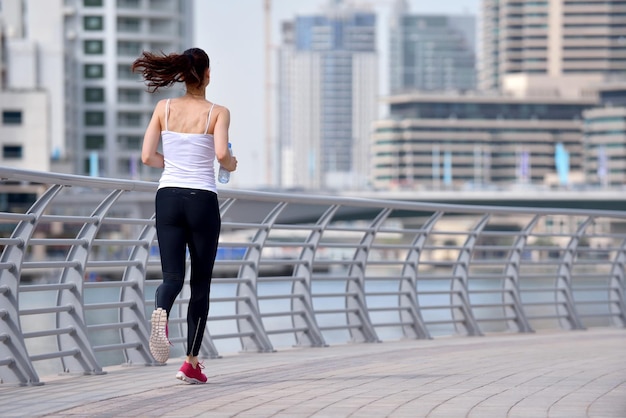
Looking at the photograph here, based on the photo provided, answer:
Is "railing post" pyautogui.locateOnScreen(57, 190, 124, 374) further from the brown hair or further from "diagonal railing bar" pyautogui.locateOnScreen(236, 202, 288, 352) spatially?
"diagonal railing bar" pyautogui.locateOnScreen(236, 202, 288, 352)

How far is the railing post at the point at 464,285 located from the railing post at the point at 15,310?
18.4 ft

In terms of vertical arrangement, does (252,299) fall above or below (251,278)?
below

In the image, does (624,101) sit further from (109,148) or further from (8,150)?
(8,150)

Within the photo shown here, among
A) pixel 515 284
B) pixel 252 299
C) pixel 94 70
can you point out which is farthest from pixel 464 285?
pixel 94 70

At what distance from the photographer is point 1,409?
6688 mm

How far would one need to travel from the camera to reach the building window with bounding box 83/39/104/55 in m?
119

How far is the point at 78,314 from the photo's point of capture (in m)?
8.66

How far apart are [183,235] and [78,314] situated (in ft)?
4.44

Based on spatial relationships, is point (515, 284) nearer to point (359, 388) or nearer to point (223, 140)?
point (359, 388)

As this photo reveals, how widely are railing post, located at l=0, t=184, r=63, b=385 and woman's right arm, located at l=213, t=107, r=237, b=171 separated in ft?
3.43

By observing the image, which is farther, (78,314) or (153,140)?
(78,314)

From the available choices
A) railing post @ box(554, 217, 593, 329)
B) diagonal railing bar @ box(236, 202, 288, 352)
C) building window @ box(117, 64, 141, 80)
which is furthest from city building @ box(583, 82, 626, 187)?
diagonal railing bar @ box(236, 202, 288, 352)

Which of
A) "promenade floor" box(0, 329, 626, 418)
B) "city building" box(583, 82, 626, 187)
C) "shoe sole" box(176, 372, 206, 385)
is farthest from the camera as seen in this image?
"city building" box(583, 82, 626, 187)

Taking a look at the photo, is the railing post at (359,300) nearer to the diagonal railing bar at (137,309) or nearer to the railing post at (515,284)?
the railing post at (515,284)
